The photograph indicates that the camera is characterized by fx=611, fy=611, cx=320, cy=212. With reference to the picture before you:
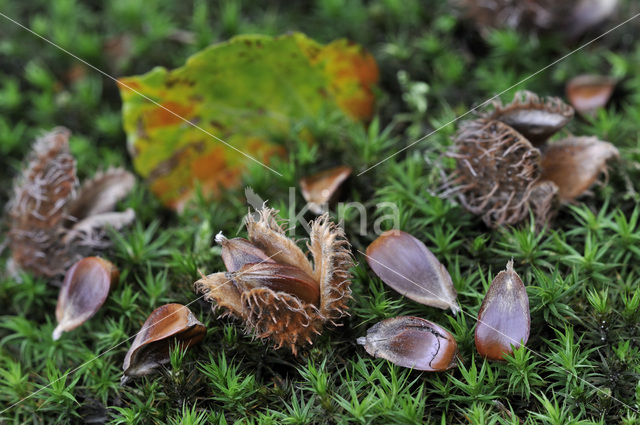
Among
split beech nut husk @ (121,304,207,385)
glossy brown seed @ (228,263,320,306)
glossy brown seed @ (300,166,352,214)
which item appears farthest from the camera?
glossy brown seed @ (300,166,352,214)

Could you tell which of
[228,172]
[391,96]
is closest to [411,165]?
[391,96]

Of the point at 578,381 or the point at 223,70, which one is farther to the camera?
the point at 223,70

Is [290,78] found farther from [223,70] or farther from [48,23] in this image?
[48,23]

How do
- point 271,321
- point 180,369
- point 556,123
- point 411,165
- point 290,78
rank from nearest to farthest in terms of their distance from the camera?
point 271,321
point 180,369
point 556,123
point 411,165
point 290,78

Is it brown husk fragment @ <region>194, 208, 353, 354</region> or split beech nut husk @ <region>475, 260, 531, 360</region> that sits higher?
brown husk fragment @ <region>194, 208, 353, 354</region>

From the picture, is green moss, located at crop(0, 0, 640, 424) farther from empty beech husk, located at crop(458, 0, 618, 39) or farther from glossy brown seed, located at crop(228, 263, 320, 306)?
glossy brown seed, located at crop(228, 263, 320, 306)

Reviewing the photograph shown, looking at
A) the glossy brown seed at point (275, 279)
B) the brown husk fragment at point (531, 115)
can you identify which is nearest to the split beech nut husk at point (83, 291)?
the glossy brown seed at point (275, 279)

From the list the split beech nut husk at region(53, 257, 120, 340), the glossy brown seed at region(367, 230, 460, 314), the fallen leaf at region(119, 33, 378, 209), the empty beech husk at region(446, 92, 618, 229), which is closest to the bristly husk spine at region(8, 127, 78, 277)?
the split beech nut husk at region(53, 257, 120, 340)
